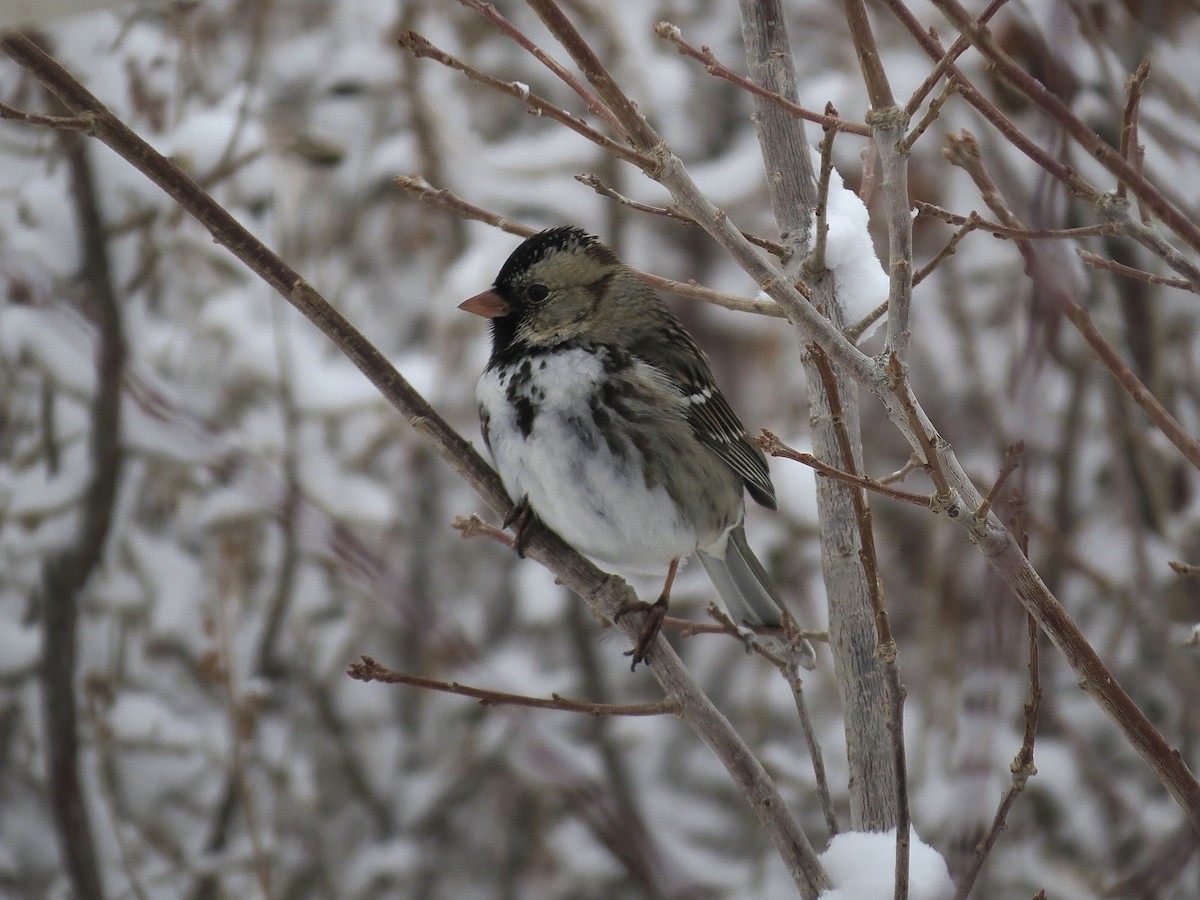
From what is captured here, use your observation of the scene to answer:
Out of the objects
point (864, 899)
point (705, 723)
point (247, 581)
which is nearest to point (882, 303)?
point (705, 723)

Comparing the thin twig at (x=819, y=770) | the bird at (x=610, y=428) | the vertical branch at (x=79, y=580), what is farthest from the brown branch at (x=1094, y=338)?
the vertical branch at (x=79, y=580)

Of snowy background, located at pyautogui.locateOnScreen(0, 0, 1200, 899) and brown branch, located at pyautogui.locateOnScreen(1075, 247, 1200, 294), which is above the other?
snowy background, located at pyautogui.locateOnScreen(0, 0, 1200, 899)

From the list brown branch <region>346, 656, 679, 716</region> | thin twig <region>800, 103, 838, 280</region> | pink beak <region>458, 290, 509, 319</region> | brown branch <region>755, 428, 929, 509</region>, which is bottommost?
brown branch <region>346, 656, 679, 716</region>

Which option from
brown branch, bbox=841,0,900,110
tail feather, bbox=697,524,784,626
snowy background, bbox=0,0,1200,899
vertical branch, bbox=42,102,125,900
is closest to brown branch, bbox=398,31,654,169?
brown branch, bbox=841,0,900,110

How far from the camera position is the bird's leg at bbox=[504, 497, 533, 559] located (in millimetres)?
2327

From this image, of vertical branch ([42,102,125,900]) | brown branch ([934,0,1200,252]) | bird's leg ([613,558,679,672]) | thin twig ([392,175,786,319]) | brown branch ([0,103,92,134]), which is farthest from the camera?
vertical branch ([42,102,125,900])

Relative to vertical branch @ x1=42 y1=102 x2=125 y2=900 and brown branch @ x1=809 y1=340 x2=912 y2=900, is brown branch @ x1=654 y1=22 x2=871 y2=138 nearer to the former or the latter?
brown branch @ x1=809 y1=340 x2=912 y2=900

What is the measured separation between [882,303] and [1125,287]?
9.81 ft

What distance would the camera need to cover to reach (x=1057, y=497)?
15.3ft

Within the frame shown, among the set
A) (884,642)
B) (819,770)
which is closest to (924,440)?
(884,642)

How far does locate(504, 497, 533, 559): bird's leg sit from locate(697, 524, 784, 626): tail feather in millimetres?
535

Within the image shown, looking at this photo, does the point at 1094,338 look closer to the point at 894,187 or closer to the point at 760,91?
the point at 894,187

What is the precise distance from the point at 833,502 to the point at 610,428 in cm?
71

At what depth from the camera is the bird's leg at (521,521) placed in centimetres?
233
